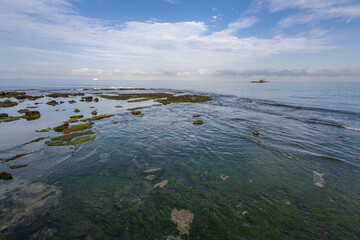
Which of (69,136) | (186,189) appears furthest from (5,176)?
(186,189)

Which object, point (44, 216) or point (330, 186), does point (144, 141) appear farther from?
point (330, 186)

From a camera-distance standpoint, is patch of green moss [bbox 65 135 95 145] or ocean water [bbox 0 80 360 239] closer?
ocean water [bbox 0 80 360 239]

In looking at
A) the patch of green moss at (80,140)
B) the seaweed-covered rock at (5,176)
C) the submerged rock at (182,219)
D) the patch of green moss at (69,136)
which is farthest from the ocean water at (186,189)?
the patch of green moss at (69,136)

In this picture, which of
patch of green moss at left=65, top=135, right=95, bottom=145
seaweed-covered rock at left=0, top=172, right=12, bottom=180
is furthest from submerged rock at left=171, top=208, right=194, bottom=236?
patch of green moss at left=65, top=135, right=95, bottom=145

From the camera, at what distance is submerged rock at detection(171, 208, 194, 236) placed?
7191 millimetres

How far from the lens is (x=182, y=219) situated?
776 cm

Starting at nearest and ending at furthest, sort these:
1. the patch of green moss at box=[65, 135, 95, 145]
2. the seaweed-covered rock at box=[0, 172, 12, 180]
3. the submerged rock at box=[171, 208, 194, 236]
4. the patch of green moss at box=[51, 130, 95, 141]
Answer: the submerged rock at box=[171, 208, 194, 236]
the seaweed-covered rock at box=[0, 172, 12, 180]
the patch of green moss at box=[65, 135, 95, 145]
the patch of green moss at box=[51, 130, 95, 141]

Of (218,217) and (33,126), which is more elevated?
(33,126)

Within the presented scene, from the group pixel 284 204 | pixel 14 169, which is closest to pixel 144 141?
pixel 14 169

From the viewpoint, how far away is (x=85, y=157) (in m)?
14.1

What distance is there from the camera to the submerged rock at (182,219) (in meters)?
7.19

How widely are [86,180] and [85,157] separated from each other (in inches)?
156

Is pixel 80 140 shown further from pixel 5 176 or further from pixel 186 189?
pixel 186 189

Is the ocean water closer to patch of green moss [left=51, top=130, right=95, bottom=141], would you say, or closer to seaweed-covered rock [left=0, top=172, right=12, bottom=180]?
seaweed-covered rock [left=0, top=172, right=12, bottom=180]
